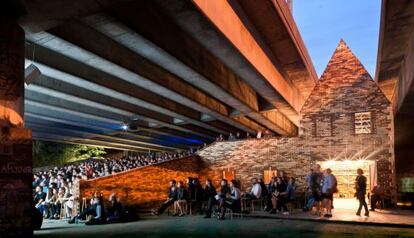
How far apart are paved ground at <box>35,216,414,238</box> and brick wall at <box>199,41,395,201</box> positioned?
24.9 ft

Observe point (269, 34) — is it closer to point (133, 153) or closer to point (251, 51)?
point (251, 51)

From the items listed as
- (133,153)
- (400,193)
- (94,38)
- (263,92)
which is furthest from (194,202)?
(133,153)

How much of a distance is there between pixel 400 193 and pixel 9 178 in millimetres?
19262

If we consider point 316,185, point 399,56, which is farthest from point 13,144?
point 399,56

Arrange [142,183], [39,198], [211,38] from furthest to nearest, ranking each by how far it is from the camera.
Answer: [142,183], [39,198], [211,38]

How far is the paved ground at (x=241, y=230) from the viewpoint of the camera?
10734 mm

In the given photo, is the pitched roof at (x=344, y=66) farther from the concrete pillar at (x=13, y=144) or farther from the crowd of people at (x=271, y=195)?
the concrete pillar at (x=13, y=144)

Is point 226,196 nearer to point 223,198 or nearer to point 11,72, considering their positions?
point 223,198

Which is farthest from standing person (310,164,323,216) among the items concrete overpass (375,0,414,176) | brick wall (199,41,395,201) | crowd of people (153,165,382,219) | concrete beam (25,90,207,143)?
concrete beam (25,90,207,143)

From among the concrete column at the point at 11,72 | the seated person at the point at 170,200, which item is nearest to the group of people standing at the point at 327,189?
the seated person at the point at 170,200

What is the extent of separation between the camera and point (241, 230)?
11.5 metres

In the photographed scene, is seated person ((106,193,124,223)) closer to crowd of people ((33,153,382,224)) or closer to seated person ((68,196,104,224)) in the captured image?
crowd of people ((33,153,382,224))

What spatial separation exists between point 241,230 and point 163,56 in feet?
17.5

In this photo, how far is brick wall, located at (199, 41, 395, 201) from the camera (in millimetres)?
19203
